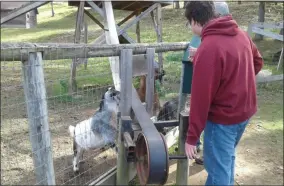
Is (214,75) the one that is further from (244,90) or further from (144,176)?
(144,176)

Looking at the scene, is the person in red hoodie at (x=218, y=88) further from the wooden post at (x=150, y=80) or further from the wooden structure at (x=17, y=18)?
the wooden structure at (x=17, y=18)

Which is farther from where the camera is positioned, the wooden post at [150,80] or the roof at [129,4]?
the roof at [129,4]

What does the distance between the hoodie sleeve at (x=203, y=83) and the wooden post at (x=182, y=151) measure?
Answer: 2.36 feet

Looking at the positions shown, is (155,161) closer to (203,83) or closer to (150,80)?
(203,83)

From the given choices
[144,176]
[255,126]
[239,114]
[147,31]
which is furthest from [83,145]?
[147,31]

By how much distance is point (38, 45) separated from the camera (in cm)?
229

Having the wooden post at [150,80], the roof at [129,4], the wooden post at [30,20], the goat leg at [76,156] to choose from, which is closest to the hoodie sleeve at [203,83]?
the wooden post at [150,80]

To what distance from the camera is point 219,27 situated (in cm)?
250

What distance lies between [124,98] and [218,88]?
0.95 m

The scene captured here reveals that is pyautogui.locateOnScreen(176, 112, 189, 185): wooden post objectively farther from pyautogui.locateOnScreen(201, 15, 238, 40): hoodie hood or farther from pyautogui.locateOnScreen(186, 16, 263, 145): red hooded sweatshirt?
pyautogui.locateOnScreen(201, 15, 238, 40): hoodie hood

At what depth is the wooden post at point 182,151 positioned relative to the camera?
10.8 ft

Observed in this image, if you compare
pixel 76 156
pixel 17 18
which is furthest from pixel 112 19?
pixel 17 18

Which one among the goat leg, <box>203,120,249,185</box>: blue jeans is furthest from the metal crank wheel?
the goat leg

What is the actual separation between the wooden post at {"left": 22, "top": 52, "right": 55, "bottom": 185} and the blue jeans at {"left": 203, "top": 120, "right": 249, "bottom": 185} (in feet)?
3.61
